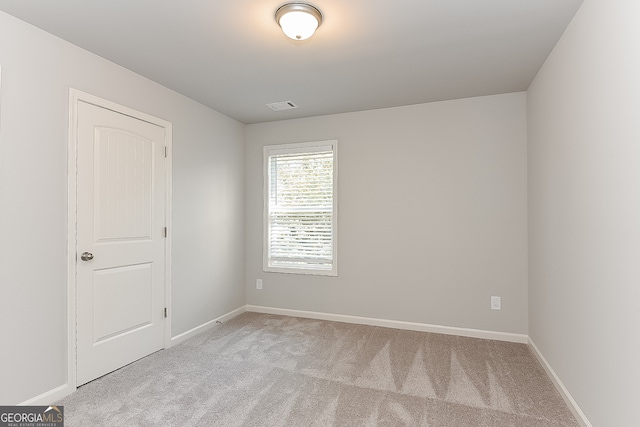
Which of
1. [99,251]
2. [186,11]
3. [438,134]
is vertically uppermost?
[186,11]

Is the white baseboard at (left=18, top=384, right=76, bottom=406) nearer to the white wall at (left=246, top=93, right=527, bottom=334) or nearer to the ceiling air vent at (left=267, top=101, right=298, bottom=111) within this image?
the white wall at (left=246, top=93, right=527, bottom=334)

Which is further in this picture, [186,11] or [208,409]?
[208,409]

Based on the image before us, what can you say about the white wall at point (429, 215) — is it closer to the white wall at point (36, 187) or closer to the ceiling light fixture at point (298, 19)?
the ceiling light fixture at point (298, 19)

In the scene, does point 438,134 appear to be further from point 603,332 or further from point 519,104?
point 603,332

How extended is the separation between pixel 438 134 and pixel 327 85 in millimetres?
1368

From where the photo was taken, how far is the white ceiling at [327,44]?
203cm

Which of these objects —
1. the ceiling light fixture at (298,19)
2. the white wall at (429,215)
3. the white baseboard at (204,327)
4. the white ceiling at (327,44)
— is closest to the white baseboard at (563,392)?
the white wall at (429,215)

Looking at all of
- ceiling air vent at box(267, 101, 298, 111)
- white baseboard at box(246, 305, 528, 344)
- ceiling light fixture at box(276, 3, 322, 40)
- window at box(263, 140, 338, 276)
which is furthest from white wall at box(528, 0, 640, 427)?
ceiling air vent at box(267, 101, 298, 111)

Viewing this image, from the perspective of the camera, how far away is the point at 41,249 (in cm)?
224

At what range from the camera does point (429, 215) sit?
12.2ft

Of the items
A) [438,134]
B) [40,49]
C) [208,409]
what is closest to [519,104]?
[438,134]

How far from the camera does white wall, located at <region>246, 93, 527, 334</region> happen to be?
11.3ft

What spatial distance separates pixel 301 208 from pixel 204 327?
1783mm

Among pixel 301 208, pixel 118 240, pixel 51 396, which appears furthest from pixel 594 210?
pixel 51 396
